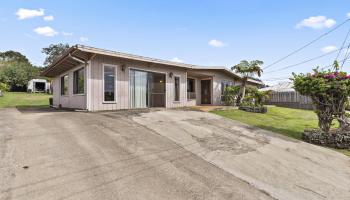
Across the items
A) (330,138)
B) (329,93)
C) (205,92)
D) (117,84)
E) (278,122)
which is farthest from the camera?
(205,92)

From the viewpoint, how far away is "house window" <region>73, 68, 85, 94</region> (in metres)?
10.3

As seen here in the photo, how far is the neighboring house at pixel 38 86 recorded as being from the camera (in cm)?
3378

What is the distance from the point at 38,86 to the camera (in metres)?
34.8

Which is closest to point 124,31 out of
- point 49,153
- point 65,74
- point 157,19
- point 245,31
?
point 157,19

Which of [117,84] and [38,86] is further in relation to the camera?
[38,86]

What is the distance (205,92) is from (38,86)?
3021cm

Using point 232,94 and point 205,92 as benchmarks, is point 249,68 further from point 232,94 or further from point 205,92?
point 205,92

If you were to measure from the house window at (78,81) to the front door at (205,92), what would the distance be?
9.43m

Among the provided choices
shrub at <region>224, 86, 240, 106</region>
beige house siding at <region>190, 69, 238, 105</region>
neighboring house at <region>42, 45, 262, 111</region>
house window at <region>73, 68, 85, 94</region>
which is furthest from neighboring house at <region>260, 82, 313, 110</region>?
house window at <region>73, 68, 85, 94</region>

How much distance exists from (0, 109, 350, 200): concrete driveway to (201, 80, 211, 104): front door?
993 centimetres

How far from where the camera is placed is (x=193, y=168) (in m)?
4.16

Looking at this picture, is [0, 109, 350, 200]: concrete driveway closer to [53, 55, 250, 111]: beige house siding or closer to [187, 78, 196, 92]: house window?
[53, 55, 250, 111]: beige house siding

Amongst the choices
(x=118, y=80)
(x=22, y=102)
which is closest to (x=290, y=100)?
(x=118, y=80)

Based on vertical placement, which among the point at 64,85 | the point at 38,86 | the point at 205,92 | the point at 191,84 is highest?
the point at 38,86
